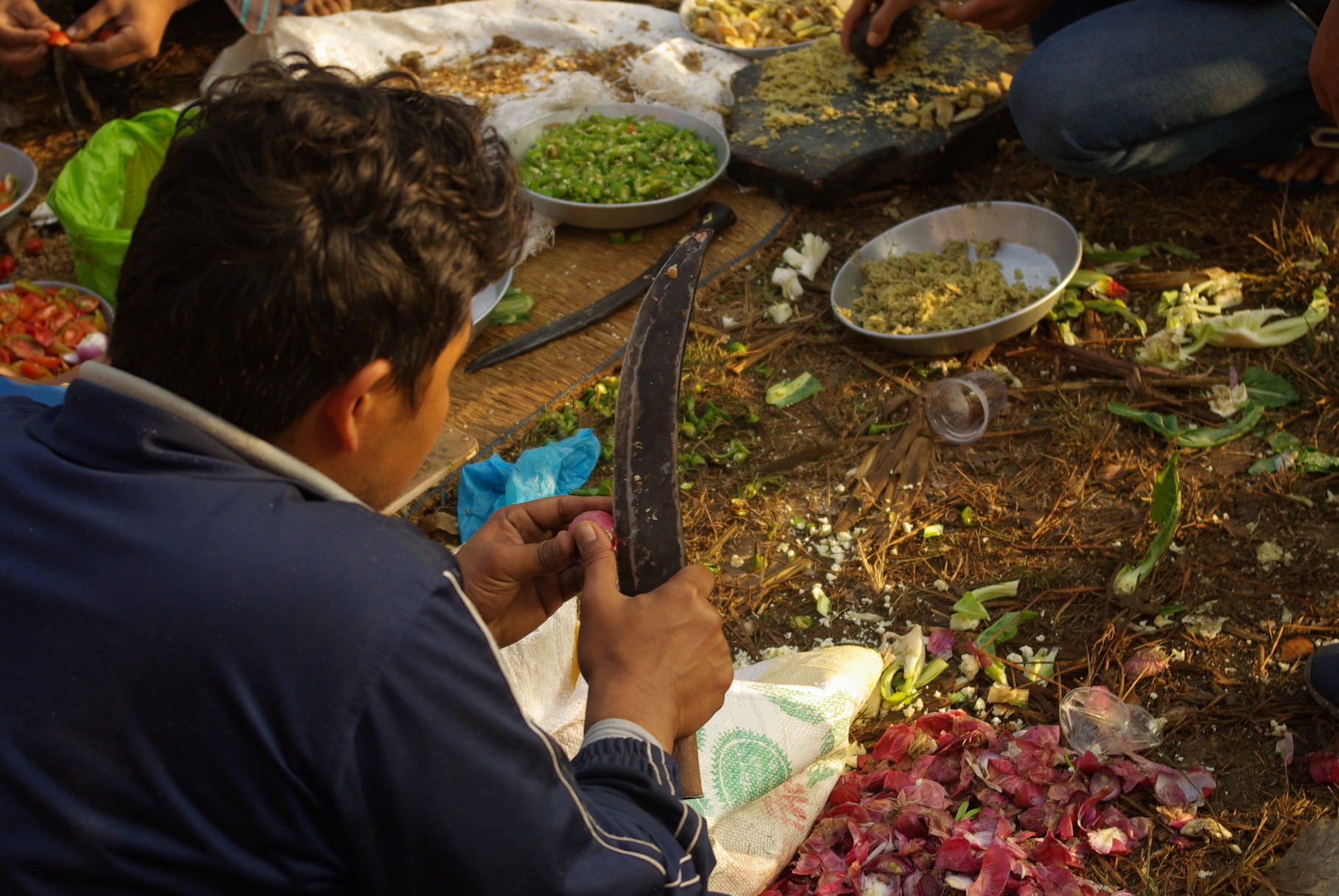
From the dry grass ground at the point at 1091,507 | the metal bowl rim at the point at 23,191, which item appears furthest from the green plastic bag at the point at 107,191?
the dry grass ground at the point at 1091,507

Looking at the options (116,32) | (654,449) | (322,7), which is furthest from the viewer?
(322,7)

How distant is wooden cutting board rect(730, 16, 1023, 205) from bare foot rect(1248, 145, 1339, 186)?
1126 millimetres

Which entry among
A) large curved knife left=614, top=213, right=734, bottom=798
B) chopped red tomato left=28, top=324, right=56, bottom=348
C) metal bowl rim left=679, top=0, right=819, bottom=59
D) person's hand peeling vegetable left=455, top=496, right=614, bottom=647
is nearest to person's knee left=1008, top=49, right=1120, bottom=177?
metal bowl rim left=679, top=0, right=819, bottom=59

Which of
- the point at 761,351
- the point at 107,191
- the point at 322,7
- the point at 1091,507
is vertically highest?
the point at 322,7

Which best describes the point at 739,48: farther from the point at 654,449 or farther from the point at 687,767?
the point at 687,767

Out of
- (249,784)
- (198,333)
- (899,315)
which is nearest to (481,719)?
(249,784)

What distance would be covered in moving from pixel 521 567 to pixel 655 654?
0.47m

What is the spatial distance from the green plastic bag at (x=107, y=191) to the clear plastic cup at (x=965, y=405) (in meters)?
2.97

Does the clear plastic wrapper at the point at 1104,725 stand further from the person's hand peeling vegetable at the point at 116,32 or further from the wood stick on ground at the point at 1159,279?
the person's hand peeling vegetable at the point at 116,32

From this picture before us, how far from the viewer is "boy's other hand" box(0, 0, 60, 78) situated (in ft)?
13.8

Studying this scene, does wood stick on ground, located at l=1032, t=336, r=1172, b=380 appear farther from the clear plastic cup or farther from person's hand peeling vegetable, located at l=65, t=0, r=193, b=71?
person's hand peeling vegetable, located at l=65, t=0, r=193, b=71

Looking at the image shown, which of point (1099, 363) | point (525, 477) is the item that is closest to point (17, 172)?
point (525, 477)

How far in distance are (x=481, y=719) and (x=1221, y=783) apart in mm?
1937

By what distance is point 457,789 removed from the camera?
41.8 inches
